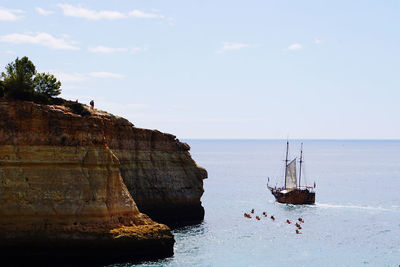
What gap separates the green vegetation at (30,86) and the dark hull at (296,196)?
2432 inches

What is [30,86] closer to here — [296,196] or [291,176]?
[296,196]

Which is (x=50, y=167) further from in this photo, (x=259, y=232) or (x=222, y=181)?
(x=222, y=181)

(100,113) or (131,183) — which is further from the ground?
(100,113)

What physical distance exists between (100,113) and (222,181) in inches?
3802

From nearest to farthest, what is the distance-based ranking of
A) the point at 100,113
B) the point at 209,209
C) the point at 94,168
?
the point at 94,168 < the point at 100,113 < the point at 209,209

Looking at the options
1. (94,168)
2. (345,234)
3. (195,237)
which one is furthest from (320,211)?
(94,168)

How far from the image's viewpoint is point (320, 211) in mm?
95812

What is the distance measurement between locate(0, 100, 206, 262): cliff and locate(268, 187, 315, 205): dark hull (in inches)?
2316

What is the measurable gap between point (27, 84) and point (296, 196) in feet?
217

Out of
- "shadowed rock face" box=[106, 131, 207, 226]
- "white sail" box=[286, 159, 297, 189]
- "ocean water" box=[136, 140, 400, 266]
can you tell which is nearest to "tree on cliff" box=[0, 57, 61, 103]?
"shadowed rock face" box=[106, 131, 207, 226]

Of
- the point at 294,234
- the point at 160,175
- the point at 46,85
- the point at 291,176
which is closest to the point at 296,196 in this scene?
the point at 291,176

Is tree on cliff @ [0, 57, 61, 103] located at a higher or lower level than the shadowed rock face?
higher

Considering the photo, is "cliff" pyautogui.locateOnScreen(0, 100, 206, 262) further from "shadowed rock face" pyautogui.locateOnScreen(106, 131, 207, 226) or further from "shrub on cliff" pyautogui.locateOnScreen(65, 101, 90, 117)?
"shadowed rock face" pyautogui.locateOnScreen(106, 131, 207, 226)

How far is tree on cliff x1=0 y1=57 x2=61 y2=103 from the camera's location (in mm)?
52469
